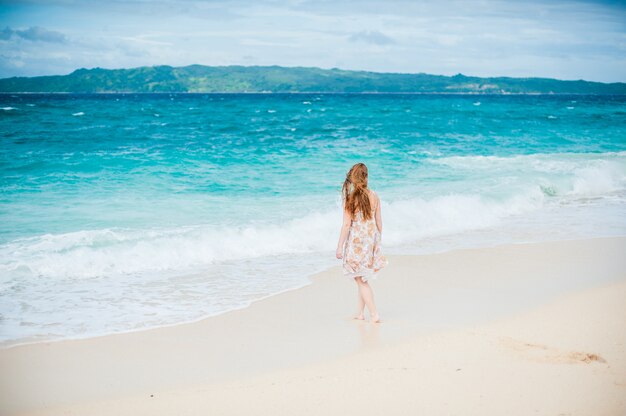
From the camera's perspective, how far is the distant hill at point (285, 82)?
5261 inches

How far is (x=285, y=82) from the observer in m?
149

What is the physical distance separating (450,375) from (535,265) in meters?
4.68

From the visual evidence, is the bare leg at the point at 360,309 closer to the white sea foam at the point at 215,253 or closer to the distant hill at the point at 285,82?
the white sea foam at the point at 215,253

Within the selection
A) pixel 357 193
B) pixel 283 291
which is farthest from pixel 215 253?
pixel 357 193

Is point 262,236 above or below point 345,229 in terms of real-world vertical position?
below

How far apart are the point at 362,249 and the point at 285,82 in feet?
480

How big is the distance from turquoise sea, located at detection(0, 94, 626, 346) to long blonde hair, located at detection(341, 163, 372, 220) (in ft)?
6.55

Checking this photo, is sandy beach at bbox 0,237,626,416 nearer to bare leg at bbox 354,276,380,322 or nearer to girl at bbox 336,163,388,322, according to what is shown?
bare leg at bbox 354,276,380,322

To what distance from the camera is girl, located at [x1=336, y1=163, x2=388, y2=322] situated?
20.7 feet

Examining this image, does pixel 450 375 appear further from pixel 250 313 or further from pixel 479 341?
pixel 250 313

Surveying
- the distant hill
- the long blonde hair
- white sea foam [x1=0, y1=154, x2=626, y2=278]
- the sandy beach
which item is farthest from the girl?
the distant hill

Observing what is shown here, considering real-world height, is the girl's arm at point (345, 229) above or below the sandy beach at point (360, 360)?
above

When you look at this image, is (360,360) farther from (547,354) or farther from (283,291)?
(283,291)

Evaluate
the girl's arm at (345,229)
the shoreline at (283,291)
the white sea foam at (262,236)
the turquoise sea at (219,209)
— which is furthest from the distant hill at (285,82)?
the girl's arm at (345,229)
